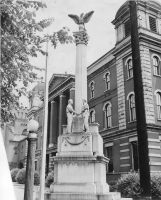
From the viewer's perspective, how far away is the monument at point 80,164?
11.8 metres

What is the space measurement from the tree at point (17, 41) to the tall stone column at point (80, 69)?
15.5ft

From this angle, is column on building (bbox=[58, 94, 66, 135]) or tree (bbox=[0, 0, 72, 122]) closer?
tree (bbox=[0, 0, 72, 122])

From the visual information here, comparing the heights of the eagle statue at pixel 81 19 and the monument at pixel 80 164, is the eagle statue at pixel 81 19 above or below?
above

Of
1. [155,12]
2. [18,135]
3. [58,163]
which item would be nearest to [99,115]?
[155,12]

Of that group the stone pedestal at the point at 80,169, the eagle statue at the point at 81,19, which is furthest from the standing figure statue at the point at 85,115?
the eagle statue at the point at 81,19

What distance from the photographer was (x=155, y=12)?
28656 millimetres

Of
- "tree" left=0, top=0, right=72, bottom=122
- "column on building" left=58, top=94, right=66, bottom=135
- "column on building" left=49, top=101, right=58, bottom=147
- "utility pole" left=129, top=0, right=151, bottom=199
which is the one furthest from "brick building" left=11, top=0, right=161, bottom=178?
"tree" left=0, top=0, right=72, bottom=122

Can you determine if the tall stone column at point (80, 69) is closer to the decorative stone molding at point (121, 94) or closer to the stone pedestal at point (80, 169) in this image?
the stone pedestal at point (80, 169)

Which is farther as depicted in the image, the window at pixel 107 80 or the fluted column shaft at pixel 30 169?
the window at pixel 107 80

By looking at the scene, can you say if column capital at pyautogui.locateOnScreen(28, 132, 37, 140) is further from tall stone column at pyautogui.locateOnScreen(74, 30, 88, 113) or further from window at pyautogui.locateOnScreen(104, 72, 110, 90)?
window at pyautogui.locateOnScreen(104, 72, 110, 90)

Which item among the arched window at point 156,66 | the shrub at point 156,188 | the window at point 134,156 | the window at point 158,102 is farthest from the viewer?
the arched window at point 156,66

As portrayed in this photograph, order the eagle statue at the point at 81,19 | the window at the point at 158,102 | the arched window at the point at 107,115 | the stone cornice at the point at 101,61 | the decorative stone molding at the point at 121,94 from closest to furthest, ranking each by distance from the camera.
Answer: the eagle statue at the point at 81,19
the window at the point at 158,102
the decorative stone molding at the point at 121,94
the arched window at the point at 107,115
the stone cornice at the point at 101,61

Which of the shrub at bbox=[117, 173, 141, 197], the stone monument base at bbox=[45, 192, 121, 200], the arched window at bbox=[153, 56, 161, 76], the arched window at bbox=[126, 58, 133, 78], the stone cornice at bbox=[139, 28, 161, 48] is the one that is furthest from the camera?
the arched window at bbox=[126, 58, 133, 78]

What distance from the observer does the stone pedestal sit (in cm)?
1176
